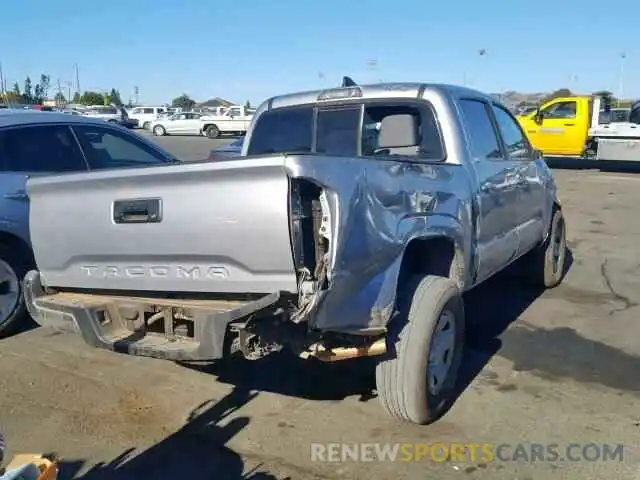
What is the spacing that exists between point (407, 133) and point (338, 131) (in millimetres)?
725

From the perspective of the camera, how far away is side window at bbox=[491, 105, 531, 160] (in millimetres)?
5605

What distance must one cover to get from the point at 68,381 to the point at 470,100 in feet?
11.8

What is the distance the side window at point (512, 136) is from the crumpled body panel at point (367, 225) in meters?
1.99

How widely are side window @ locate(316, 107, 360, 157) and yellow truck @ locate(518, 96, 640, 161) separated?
50.2ft

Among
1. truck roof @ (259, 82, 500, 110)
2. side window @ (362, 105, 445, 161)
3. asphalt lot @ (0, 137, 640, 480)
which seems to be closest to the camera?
asphalt lot @ (0, 137, 640, 480)

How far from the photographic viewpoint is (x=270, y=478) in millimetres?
3324

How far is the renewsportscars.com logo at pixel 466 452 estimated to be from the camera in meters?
3.51

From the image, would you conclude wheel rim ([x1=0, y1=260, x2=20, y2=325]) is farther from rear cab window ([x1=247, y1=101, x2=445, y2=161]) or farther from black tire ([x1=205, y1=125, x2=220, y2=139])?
black tire ([x1=205, y1=125, x2=220, y2=139])

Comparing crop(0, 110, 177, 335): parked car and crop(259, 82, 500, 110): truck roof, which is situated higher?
crop(259, 82, 500, 110): truck roof

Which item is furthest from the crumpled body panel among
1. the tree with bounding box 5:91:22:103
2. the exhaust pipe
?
the tree with bounding box 5:91:22:103

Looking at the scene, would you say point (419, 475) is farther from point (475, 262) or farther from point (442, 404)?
point (475, 262)

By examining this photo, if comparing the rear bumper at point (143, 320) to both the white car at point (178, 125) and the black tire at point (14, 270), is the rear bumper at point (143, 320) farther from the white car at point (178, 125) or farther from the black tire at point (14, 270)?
the white car at point (178, 125)

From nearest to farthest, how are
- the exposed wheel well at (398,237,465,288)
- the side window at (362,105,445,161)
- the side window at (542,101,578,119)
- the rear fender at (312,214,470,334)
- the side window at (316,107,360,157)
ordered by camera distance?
the rear fender at (312,214,470,334), the exposed wheel well at (398,237,465,288), the side window at (362,105,445,161), the side window at (316,107,360,157), the side window at (542,101,578,119)

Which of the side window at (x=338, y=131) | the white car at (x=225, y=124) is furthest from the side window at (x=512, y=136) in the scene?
the white car at (x=225, y=124)
